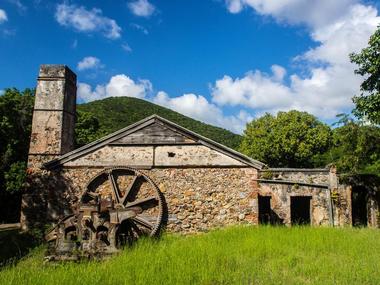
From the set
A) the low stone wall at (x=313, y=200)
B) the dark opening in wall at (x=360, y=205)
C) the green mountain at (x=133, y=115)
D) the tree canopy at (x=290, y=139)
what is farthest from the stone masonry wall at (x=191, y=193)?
the tree canopy at (x=290, y=139)

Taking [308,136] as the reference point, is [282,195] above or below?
below

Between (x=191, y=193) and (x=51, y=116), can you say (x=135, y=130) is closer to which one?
(x=191, y=193)

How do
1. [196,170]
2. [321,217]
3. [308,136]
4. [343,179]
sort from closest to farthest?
[196,170] → [321,217] → [343,179] → [308,136]

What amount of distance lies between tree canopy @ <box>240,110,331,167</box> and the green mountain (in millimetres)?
11971

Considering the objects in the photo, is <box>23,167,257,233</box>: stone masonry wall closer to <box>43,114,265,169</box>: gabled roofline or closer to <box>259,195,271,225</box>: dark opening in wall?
<box>43,114,265,169</box>: gabled roofline

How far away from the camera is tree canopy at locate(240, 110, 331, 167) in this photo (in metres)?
30.6

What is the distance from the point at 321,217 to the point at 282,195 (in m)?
1.78

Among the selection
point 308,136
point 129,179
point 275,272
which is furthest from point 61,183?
point 308,136

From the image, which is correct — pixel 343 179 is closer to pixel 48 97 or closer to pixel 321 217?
pixel 321 217

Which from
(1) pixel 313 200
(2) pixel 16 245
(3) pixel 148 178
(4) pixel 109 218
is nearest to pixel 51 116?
(3) pixel 148 178

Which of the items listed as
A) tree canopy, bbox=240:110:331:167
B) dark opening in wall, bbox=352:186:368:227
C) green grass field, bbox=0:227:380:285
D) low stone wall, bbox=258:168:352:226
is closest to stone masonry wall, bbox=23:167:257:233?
green grass field, bbox=0:227:380:285

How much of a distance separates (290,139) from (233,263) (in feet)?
81.6

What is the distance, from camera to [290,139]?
3078 cm

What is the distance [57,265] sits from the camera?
25.7 ft
